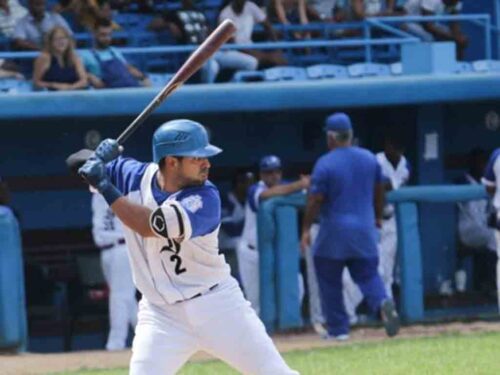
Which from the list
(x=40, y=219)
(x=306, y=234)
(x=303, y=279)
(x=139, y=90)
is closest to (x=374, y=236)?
(x=306, y=234)

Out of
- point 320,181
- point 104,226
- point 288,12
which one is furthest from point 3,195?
point 288,12

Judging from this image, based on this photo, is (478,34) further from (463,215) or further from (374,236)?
(374,236)

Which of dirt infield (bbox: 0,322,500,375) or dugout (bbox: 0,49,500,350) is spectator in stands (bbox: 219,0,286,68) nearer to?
Answer: dugout (bbox: 0,49,500,350)

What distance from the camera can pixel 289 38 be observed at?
1498cm

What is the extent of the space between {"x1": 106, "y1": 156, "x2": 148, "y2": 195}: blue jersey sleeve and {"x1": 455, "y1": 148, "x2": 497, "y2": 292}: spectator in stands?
6782 mm

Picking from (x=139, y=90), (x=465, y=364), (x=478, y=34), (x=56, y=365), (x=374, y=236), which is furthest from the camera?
(x=478, y=34)

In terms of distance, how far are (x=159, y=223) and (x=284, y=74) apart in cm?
760

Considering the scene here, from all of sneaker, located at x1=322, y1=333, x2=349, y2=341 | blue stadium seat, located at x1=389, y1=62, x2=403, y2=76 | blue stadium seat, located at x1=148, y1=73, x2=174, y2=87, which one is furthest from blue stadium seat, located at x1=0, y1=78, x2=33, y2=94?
blue stadium seat, located at x1=389, y1=62, x2=403, y2=76

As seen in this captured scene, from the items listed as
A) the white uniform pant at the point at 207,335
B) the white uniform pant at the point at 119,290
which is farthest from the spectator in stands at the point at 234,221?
the white uniform pant at the point at 207,335

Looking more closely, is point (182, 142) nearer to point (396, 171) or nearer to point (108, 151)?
point (108, 151)

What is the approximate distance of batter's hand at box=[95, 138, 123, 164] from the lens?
6.61 metres

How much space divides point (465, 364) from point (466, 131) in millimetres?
6365

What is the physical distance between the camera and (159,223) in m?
6.53

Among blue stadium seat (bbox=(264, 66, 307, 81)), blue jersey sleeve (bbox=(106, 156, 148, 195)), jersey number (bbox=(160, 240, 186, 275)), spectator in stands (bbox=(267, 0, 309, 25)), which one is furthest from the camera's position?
spectator in stands (bbox=(267, 0, 309, 25))
